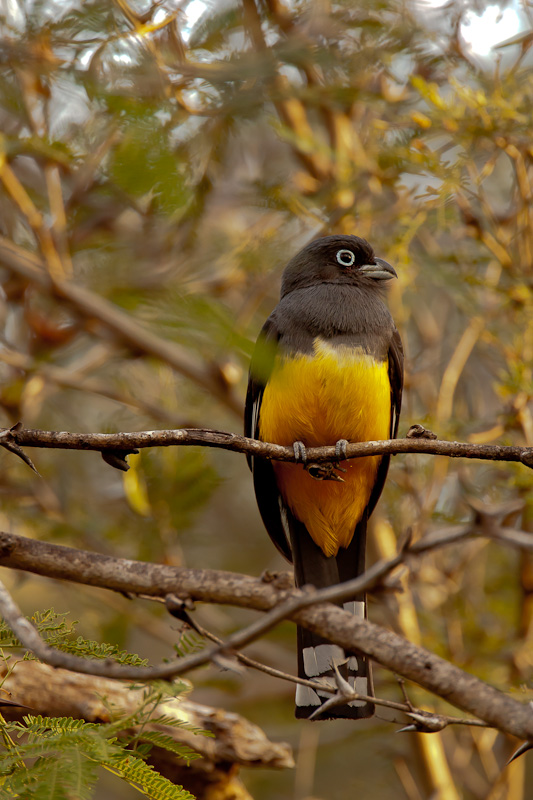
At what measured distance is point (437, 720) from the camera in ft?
7.82

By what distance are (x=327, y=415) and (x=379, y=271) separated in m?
1.20

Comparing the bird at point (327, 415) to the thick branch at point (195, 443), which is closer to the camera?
the thick branch at point (195, 443)

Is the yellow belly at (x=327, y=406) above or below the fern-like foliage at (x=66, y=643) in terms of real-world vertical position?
above

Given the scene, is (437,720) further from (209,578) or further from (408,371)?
(408,371)

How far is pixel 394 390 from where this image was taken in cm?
449

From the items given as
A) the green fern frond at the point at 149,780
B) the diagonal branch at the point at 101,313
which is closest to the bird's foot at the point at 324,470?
the diagonal branch at the point at 101,313

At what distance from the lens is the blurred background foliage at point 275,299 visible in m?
4.35

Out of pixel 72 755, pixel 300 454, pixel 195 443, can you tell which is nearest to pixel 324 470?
pixel 300 454

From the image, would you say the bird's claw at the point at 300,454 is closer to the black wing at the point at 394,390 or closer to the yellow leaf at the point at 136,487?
the black wing at the point at 394,390

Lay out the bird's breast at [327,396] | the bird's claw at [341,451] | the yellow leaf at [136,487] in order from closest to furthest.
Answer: the bird's claw at [341,451] < the bird's breast at [327,396] < the yellow leaf at [136,487]

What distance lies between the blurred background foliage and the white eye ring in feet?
1.01

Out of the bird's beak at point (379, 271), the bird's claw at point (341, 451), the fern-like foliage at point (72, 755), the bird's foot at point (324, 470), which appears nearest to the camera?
the fern-like foliage at point (72, 755)

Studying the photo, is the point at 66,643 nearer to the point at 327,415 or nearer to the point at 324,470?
the point at 324,470

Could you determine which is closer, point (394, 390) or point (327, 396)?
point (327, 396)
